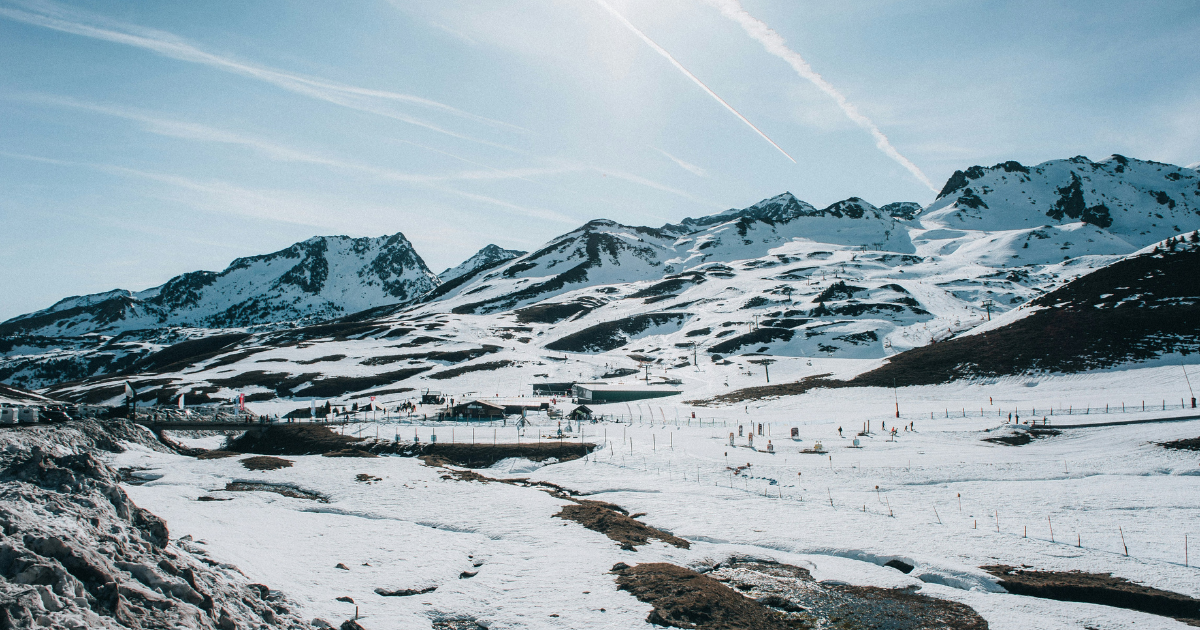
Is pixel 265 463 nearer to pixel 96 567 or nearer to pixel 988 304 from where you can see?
pixel 96 567

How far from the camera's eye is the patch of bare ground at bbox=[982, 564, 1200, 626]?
1991cm

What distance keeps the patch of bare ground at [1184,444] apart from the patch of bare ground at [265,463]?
67.2 m

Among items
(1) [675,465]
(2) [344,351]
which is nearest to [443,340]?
(2) [344,351]

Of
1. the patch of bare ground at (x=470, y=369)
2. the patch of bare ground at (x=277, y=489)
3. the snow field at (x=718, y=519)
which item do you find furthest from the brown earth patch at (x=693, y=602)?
the patch of bare ground at (x=470, y=369)

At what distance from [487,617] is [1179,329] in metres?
102

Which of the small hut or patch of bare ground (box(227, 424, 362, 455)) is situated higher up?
the small hut

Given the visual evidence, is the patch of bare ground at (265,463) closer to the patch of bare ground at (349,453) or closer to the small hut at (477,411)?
the patch of bare ground at (349,453)

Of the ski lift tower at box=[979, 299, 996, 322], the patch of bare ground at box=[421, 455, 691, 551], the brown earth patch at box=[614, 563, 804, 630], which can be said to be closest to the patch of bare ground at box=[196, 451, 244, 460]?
the patch of bare ground at box=[421, 455, 691, 551]

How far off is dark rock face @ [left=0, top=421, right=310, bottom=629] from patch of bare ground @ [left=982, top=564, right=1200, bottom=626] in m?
27.0

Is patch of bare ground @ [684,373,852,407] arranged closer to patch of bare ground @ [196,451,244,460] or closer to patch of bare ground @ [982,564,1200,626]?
patch of bare ground @ [982,564,1200,626]

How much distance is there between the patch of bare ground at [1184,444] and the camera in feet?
124

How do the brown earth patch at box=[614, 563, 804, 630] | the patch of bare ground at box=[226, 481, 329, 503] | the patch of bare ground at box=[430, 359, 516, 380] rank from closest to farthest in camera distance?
the brown earth patch at box=[614, 563, 804, 630] < the patch of bare ground at box=[226, 481, 329, 503] < the patch of bare ground at box=[430, 359, 516, 380]

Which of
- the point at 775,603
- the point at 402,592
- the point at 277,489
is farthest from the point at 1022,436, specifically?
the point at 277,489

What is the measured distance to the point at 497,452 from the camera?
50.0 metres
